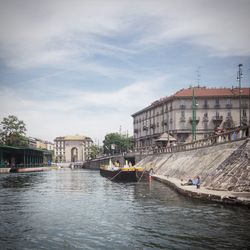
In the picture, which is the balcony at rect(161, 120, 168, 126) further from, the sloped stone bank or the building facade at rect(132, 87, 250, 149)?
the sloped stone bank

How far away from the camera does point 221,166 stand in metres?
27.1

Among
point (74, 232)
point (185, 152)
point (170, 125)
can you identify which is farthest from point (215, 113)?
point (74, 232)

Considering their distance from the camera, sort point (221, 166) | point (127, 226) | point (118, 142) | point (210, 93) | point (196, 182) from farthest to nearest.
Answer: point (118, 142), point (210, 93), point (221, 166), point (196, 182), point (127, 226)

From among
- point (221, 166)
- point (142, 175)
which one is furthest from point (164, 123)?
point (221, 166)

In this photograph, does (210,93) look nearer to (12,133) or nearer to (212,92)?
(212,92)

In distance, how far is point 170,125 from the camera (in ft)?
323

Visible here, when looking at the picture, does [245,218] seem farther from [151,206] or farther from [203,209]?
[151,206]

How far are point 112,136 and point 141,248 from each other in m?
150

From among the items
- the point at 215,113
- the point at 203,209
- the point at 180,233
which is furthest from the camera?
the point at 215,113

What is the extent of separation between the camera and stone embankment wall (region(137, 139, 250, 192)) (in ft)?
74.7

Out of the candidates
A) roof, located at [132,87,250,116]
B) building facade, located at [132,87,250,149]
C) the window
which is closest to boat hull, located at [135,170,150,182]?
building facade, located at [132,87,250,149]

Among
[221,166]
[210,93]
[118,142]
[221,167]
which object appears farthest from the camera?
[118,142]

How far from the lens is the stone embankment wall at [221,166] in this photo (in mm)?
22766

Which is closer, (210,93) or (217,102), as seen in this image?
(217,102)
